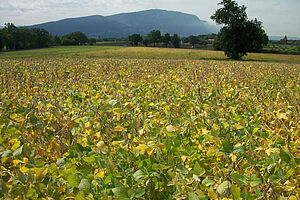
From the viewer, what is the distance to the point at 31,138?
3.29 meters

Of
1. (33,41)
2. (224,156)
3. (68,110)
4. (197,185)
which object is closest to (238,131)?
(224,156)

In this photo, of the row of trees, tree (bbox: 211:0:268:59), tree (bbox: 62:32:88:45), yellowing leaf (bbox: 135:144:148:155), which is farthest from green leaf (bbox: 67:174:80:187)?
tree (bbox: 62:32:88:45)

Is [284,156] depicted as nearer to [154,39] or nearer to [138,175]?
[138,175]

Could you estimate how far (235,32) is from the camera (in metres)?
60.7

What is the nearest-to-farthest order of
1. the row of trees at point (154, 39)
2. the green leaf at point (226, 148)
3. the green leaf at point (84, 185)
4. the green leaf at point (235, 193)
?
the green leaf at point (235, 193) < the green leaf at point (84, 185) < the green leaf at point (226, 148) < the row of trees at point (154, 39)

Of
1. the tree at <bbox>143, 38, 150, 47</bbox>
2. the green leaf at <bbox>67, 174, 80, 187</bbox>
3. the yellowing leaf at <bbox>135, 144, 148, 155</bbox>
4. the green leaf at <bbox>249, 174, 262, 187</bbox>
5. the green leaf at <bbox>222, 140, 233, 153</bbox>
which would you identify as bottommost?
the green leaf at <bbox>67, 174, 80, 187</bbox>

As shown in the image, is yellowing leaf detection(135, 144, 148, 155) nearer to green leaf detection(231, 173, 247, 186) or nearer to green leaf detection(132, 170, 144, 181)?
green leaf detection(132, 170, 144, 181)

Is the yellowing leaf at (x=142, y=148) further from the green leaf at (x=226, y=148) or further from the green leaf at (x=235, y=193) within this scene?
the green leaf at (x=235, y=193)

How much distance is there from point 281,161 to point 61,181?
1433mm

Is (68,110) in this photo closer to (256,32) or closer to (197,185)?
(197,185)

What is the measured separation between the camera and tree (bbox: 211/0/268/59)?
5997 centimetres

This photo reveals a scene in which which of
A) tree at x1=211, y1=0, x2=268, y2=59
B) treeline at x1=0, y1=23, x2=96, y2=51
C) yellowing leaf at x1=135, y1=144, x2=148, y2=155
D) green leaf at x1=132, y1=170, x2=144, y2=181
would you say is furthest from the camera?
treeline at x1=0, y1=23, x2=96, y2=51

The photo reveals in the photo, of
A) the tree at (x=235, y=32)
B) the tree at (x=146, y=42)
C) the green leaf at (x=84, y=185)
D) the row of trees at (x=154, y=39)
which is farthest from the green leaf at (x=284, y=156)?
the tree at (x=146, y=42)

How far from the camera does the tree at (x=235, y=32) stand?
60.0 meters
